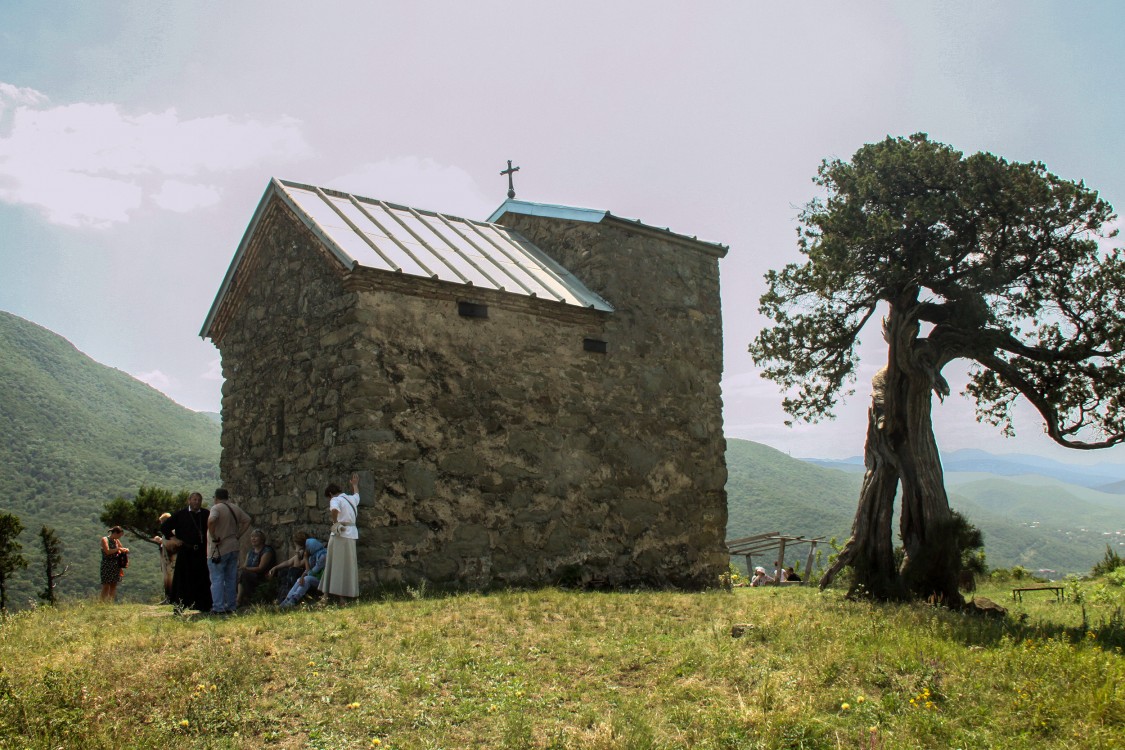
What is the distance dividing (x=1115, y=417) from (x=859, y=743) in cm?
881

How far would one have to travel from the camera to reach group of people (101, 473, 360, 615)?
10492mm

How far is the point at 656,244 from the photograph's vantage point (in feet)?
50.1

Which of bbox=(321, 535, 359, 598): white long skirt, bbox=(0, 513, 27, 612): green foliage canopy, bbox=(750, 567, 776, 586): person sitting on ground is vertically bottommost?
bbox=(750, 567, 776, 586): person sitting on ground

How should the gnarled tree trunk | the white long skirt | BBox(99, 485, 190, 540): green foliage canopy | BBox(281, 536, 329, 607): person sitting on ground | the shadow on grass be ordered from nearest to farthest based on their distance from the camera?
the shadow on grass < the white long skirt < BBox(281, 536, 329, 607): person sitting on ground < the gnarled tree trunk < BBox(99, 485, 190, 540): green foliage canopy

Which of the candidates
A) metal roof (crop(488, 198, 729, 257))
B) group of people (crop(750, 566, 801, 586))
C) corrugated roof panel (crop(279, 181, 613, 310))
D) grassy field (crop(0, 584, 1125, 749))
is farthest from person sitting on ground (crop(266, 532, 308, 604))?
group of people (crop(750, 566, 801, 586))

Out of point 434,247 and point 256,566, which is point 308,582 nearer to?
point 256,566

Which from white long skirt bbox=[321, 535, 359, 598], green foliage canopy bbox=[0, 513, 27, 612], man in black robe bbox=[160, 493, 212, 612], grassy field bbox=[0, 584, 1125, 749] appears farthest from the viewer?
green foliage canopy bbox=[0, 513, 27, 612]

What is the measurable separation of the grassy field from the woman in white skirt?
3.64 ft

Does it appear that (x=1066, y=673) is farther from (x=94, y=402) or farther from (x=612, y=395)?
(x=94, y=402)

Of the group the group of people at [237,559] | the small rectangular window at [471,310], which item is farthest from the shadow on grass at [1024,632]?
the small rectangular window at [471,310]

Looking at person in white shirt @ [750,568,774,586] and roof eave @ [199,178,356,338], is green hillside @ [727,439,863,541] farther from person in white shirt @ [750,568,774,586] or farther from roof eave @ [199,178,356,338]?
roof eave @ [199,178,356,338]

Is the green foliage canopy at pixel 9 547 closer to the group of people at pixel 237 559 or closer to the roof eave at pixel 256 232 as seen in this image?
the roof eave at pixel 256 232

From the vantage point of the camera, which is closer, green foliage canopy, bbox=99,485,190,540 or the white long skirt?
the white long skirt

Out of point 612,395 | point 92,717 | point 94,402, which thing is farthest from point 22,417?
point 92,717
